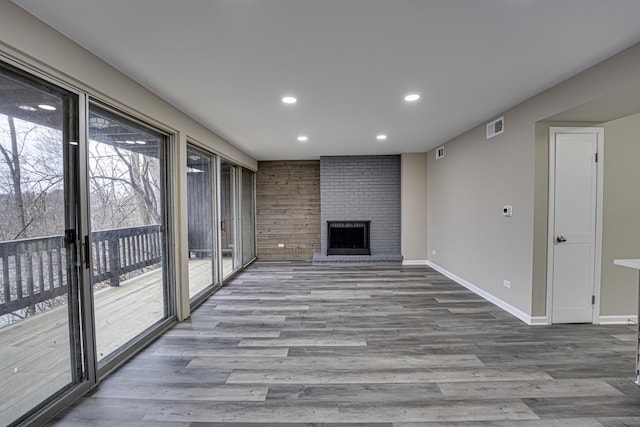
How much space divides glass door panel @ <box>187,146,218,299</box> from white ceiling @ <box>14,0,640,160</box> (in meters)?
0.94

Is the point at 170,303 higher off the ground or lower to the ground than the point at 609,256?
lower

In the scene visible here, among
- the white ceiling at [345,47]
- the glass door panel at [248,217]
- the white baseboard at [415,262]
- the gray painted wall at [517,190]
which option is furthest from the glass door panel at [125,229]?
the white baseboard at [415,262]

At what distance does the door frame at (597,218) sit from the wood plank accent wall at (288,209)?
4.76 m

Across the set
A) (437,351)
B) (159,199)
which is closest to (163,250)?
(159,199)

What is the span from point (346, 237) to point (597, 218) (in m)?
4.46

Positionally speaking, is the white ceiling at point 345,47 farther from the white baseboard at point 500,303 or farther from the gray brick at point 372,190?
the gray brick at point 372,190

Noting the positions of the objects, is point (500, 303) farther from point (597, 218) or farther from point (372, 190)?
point (372, 190)

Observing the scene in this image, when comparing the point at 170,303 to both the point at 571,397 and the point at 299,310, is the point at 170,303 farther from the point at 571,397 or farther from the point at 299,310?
the point at 571,397

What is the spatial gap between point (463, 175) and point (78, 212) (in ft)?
15.9

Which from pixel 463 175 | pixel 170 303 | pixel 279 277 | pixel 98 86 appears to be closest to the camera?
pixel 98 86

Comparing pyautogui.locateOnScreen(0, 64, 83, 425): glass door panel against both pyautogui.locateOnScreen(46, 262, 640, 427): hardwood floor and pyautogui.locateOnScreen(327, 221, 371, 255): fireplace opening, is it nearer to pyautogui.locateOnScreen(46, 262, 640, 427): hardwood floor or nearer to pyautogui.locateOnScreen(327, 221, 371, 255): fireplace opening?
pyautogui.locateOnScreen(46, 262, 640, 427): hardwood floor

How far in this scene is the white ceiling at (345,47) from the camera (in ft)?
5.31

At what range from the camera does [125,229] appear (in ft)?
8.50

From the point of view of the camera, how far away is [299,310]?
3621 mm
